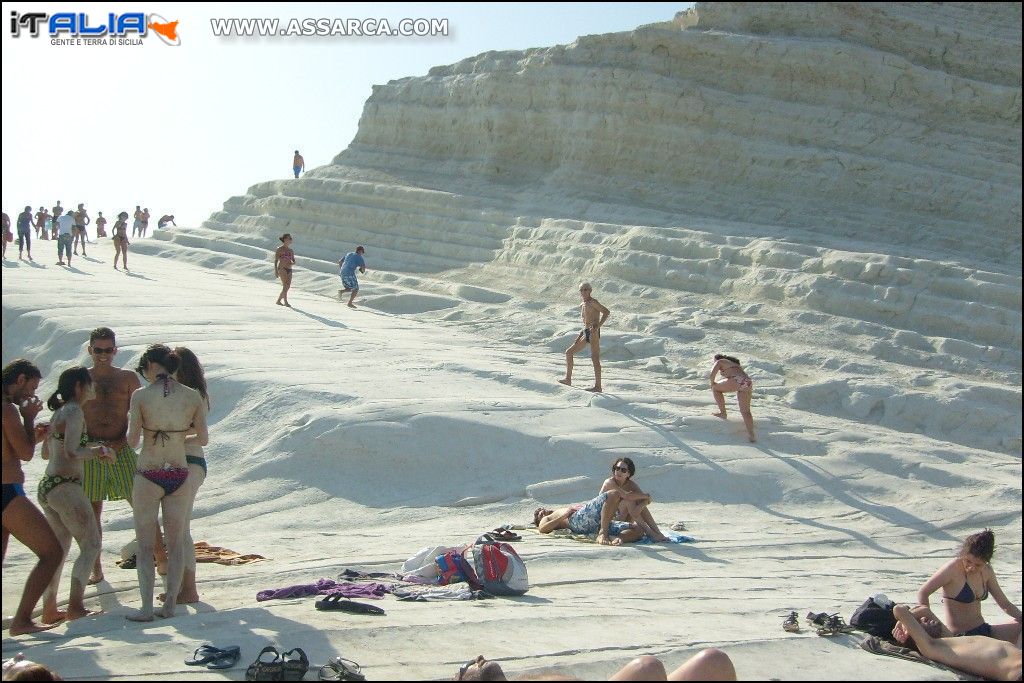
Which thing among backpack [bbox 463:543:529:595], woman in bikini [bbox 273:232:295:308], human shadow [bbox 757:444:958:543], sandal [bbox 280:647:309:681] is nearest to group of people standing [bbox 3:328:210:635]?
sandal [bbox 280:647:309:681]

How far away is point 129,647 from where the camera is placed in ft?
17.7

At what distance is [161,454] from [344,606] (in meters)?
1.33

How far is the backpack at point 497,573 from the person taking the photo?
681 cm

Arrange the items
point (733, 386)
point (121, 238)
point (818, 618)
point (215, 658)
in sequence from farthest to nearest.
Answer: point (121, 238)
point (733, 386)
point (818, 618)
point (215, 658)

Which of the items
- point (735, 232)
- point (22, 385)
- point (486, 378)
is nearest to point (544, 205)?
point (735, 232)

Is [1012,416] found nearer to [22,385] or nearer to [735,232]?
[735,232]

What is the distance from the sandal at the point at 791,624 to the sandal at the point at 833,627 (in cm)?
13

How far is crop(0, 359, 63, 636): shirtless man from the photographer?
5.98 meters

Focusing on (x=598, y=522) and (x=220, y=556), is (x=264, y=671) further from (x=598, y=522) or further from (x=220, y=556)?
(x=598, y=522)

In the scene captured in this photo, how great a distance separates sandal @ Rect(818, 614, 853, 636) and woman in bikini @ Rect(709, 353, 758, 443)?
5.36 meters

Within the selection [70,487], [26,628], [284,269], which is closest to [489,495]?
[70,487]

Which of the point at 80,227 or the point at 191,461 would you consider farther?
the point at 80,227

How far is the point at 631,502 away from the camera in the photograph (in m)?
8.87

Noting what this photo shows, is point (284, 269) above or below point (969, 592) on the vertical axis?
above
